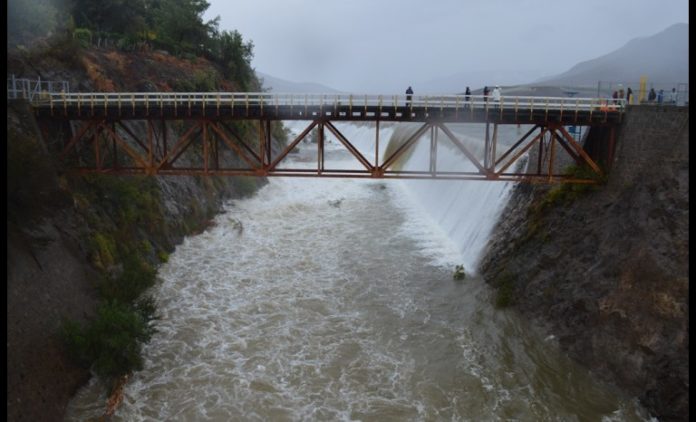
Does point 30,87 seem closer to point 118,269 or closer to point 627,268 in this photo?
point 118,269

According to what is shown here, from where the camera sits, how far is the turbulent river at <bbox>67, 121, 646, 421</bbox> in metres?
17.0

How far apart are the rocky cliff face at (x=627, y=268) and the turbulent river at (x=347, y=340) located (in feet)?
3.26

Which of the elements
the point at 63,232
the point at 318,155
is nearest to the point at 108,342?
the point at 63,232

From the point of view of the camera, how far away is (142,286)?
2439cm

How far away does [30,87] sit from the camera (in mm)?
28844

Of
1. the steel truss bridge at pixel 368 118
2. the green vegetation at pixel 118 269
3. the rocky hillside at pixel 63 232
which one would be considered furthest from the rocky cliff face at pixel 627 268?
the rocky hillside at pixel 63 232

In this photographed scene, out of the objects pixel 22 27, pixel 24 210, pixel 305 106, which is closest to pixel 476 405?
pixel 305 106

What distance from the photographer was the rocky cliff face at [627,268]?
16.7m

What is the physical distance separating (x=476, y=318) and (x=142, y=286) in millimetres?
15657

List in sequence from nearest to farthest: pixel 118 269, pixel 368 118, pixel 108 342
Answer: pixel 108 342 → pixel 368 118 → pixel 118 269

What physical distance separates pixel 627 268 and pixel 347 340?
36.2 ft

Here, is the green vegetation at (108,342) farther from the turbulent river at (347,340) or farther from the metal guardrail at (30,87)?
the metal guardrail at (30,87)

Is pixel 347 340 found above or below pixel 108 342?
below

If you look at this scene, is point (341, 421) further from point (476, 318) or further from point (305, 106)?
point (305, 106)
